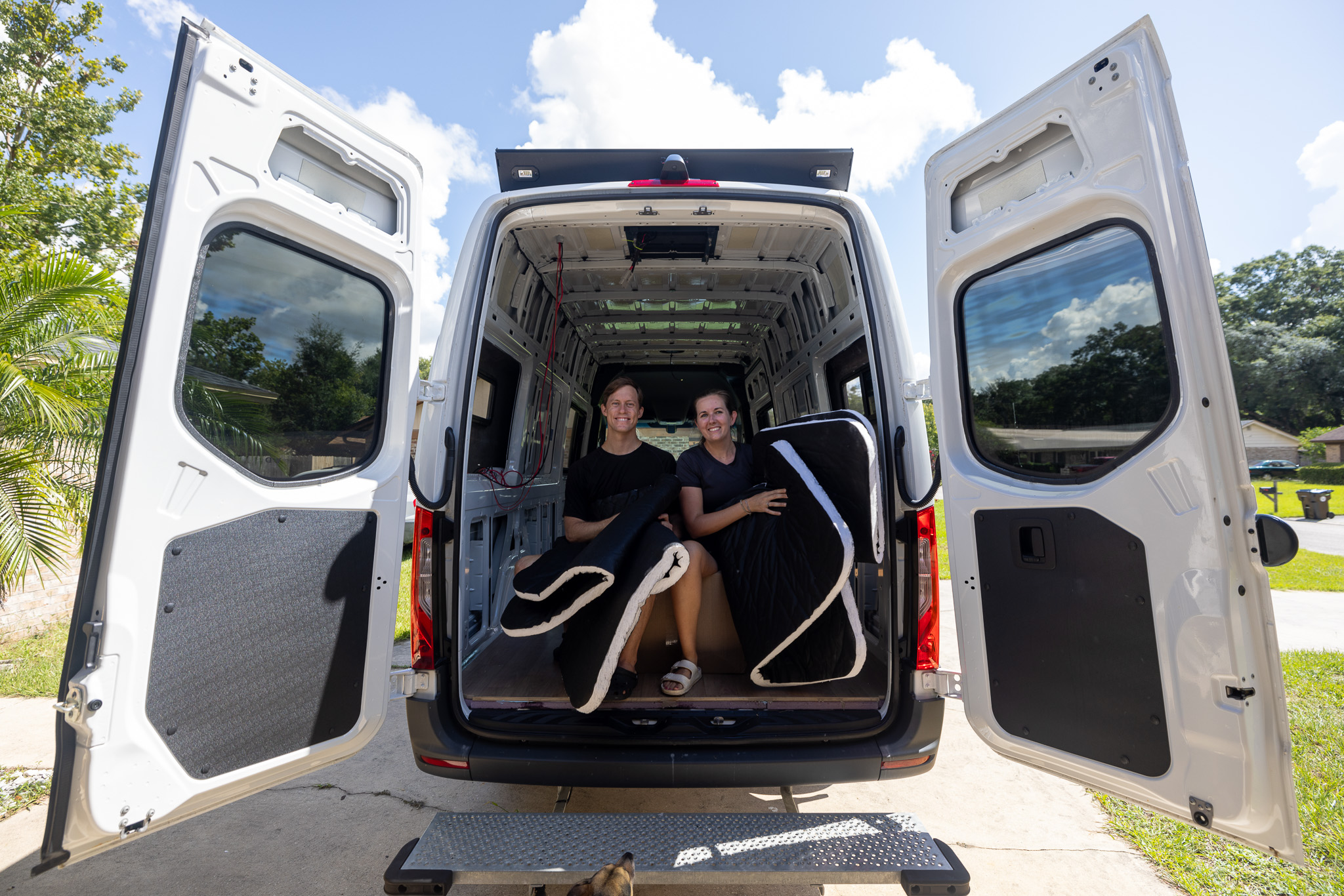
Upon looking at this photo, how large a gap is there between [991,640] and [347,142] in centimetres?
260

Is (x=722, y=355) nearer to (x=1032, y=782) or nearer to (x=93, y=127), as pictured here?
(x=1032, y=782)

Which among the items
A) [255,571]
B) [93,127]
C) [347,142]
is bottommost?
[255,571]

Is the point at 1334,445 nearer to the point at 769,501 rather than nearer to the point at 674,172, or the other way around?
the point at 769,501

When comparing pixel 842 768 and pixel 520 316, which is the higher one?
pixel 520 316

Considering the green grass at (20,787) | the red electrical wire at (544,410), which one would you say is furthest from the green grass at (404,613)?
Result: the green grass at (20,787)

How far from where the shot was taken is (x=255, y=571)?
1.65m

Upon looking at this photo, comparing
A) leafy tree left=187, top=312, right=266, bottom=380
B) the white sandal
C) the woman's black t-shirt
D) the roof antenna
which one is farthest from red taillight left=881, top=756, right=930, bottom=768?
leafy tree left=187, top=312, right=266, bottom=380

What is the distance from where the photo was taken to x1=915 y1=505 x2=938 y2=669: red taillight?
2.00 meters

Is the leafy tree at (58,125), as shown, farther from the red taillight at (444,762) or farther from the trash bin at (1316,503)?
the trash bin at (1316,503)

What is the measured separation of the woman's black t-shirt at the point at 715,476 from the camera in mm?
2895

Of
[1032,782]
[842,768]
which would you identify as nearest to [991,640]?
[842,768]

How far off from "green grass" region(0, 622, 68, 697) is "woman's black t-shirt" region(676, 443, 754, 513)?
13.1ft

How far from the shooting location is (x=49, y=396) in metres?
4.18

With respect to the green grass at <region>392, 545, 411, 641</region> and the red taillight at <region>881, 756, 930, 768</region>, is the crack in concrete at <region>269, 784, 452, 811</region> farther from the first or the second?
the red taillight at <region>881, 756, 930, 768</region>
